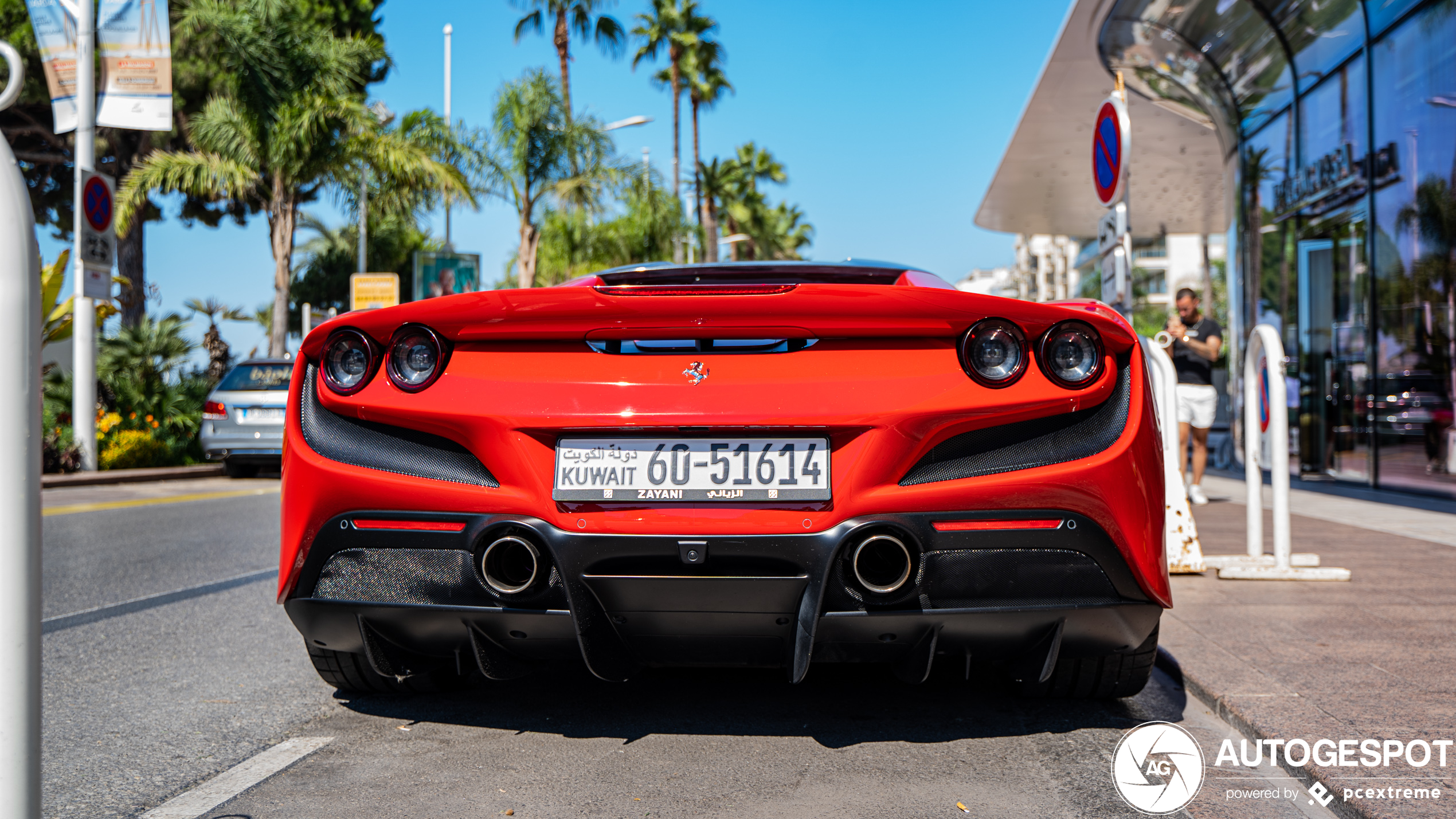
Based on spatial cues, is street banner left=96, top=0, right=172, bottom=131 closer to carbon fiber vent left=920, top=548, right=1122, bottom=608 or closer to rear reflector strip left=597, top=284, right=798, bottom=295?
rear reflector strip left=597, top=284, right=798, bottom=295

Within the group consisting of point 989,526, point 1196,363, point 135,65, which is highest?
point 135,65

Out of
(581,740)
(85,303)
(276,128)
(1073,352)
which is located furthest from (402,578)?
(276,128)

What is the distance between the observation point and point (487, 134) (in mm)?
21656

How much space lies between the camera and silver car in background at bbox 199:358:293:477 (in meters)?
14.0

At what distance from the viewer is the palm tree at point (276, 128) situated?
18.8 m

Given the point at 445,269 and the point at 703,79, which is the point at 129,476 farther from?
the point at 703,79

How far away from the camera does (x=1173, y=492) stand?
5398mm

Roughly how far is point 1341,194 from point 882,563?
12.2 m

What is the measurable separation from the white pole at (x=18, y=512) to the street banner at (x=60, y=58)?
13.9m

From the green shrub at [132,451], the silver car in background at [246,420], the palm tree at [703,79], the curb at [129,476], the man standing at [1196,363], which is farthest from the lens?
the palm tree at [703,79]

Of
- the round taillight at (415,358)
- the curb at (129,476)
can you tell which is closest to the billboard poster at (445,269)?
the curb at (129,476)

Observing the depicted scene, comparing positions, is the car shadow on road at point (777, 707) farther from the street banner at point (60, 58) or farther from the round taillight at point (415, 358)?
the street banner at point (60, 58)

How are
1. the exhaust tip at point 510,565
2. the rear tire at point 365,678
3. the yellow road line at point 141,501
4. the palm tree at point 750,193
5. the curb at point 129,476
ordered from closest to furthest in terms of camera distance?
1. the exhaust tip at point 510,565
2. the rear tire at point 365,678
3. the yellow road line at point 141,501
4. the curb at point 129,476
5. the palm tree at point 750,193

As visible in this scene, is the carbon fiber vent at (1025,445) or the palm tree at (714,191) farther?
the palm tree at (714,191)
